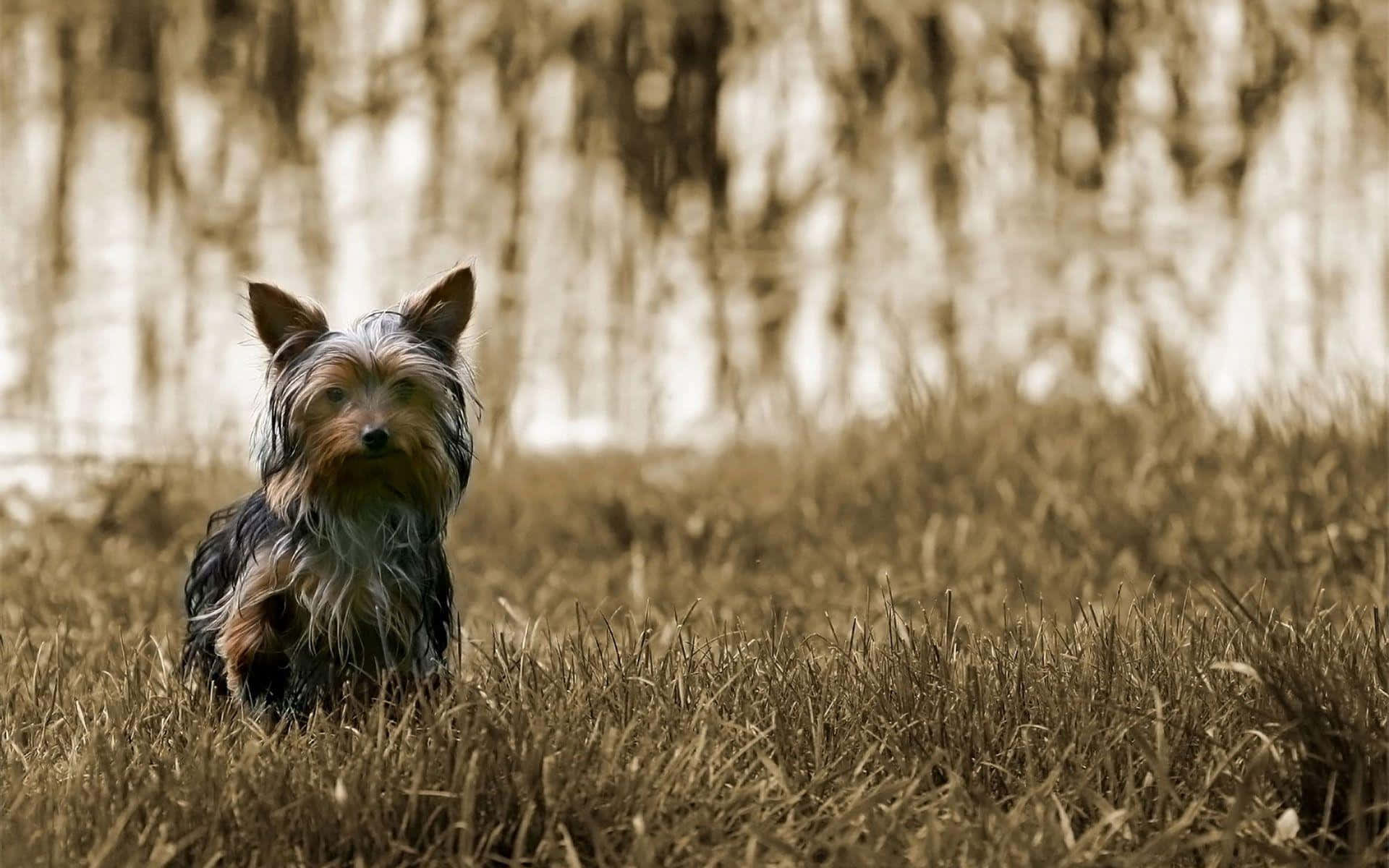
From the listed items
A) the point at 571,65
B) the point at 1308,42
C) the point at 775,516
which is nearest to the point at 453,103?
the point at 571,65

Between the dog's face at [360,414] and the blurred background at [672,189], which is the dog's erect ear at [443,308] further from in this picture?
the blurred background at [672,189]

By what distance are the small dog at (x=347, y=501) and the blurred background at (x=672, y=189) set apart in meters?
4.54

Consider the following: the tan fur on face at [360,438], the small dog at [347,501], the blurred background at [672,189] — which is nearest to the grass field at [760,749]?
the small dog at [347,501]

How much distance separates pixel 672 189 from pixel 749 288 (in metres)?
0.74

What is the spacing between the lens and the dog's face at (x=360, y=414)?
126 inches

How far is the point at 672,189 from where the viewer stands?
8656 mm

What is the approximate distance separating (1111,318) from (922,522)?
7.88 feet

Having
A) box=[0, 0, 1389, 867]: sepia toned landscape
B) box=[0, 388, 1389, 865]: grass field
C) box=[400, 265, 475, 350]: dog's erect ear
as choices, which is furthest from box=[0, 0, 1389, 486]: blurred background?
box=[400, 265, 475, 350]: dog's erect ear

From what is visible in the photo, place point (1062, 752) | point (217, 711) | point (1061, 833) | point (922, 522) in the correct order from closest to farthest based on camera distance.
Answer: point (1061, 833) → point (1062, 752) → point (217, 711) → point (922, 522)

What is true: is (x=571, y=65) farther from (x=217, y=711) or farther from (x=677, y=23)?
(x=217, y=711)

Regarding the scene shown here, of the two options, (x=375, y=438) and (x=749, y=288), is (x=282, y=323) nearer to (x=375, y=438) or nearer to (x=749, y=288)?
(x=375, y=438)

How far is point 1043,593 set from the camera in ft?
17.9

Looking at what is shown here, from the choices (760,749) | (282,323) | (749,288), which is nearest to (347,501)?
(282,323)

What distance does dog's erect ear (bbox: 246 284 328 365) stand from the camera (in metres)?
3.38
